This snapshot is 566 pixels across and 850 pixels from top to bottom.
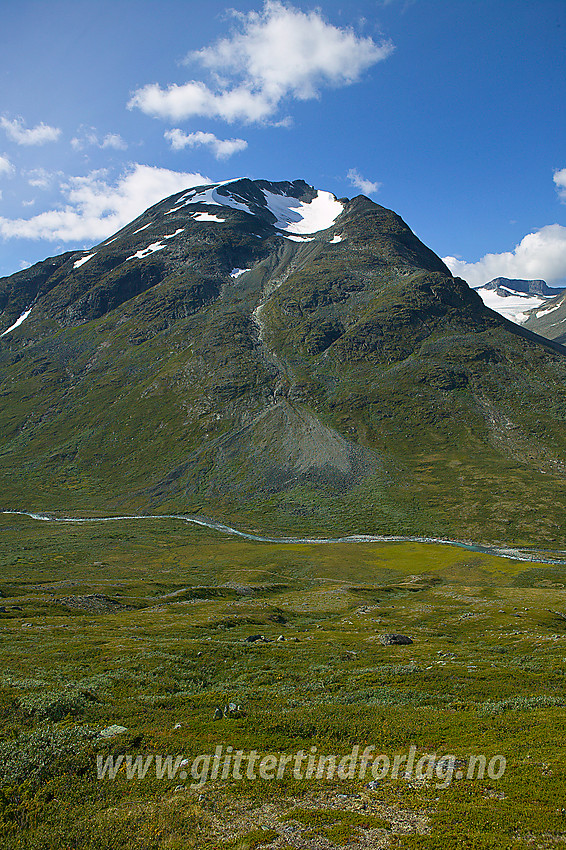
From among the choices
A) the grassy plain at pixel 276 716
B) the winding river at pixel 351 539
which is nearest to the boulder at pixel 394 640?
the grassy plain at pixel 276 716

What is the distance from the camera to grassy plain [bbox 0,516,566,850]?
42.7 ft

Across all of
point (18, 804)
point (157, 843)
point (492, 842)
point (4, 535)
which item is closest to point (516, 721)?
point (492, 842)

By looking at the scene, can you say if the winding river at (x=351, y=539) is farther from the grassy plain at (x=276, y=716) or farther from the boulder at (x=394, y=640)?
the boulder at (x=394, y=640)

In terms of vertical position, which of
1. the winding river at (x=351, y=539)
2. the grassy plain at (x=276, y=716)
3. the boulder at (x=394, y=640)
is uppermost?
the grassy plain at (x=276, y=716)

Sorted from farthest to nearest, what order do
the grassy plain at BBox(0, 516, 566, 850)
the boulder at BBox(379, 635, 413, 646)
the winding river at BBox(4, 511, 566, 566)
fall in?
the winding river at BBox(4, 511, 566, 566) → the boulder at BBox(379, 635, 413, 646) → the grassy plain at BBox(0, 516, 566, 850)

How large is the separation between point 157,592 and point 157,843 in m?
66.7

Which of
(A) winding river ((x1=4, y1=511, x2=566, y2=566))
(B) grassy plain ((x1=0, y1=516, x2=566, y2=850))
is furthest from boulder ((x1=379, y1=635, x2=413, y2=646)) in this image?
(A) winding river ((x1=4, y1=511, x2=566, y2=566))

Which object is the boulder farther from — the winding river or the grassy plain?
the winding river

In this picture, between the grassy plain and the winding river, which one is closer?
the grassy plain

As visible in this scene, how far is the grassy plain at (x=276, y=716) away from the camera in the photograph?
13016 mm

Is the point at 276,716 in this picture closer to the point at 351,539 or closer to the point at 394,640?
the point at 394,640

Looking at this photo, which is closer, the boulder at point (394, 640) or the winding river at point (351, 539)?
the boulder at point (394, 640)

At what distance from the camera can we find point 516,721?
20.4 metres

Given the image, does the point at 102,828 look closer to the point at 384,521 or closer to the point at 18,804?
the point at 18,804
